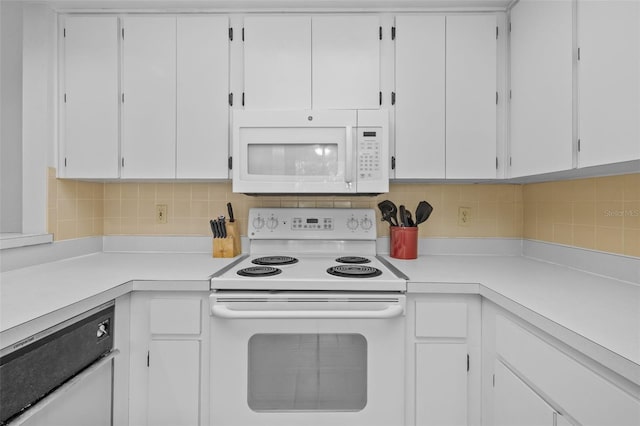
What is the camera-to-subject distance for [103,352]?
1292mm

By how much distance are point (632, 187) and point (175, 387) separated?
1.97 m

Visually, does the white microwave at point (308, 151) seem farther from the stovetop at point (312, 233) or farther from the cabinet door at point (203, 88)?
the stovetop at point (312, 233)

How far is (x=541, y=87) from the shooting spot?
148cm

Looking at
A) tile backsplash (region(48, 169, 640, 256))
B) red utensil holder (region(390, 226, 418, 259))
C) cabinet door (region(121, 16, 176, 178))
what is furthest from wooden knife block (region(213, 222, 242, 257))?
red utensil holder (region(390, 226, 418, 259))

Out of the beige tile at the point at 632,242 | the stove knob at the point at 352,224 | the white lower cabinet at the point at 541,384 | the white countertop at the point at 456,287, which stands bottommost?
the white lower cabinet at the point at 541,384

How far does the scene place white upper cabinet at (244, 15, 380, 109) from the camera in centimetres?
180

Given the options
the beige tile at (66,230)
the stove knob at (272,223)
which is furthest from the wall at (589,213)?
the beige tile at (66,230)

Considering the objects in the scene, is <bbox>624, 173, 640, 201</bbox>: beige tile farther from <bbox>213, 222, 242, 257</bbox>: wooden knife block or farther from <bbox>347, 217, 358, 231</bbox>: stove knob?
<bbox>213, 222, 242, 257</bbox>: wooden knife block

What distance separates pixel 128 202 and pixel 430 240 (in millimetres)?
1853

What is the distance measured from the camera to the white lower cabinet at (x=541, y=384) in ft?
2.51

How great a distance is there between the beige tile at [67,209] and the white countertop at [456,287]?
0.23 meters

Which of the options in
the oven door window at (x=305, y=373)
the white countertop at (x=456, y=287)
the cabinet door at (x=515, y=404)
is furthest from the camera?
the oven door window at (x=305, y=373)

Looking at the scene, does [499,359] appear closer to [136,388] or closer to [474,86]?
[474,86]

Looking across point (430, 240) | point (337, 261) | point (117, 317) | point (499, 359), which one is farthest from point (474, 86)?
point (117, 317)
